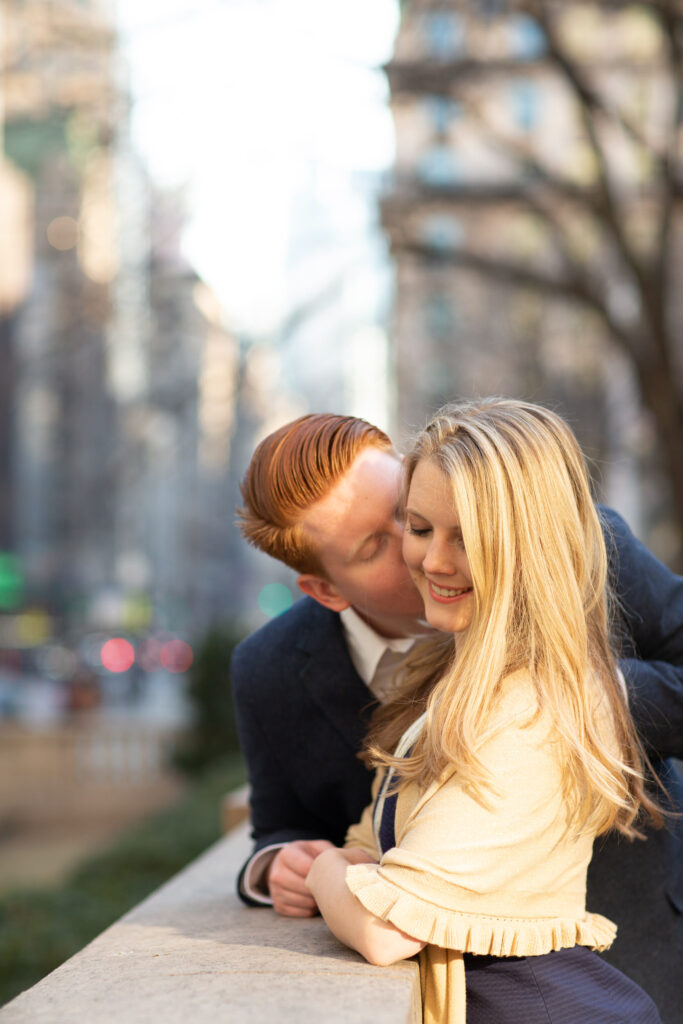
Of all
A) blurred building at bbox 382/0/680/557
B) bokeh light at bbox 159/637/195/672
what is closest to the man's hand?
blurred building at bbox 382/0/680/557

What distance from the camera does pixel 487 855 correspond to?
2193mm

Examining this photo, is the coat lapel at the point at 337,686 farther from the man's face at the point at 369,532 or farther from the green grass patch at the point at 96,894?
the green grass patch at the point at 96,894

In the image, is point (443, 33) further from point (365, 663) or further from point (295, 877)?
point (295, 877)

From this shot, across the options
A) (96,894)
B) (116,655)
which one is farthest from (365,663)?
(116,655)

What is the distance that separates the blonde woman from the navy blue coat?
0.35m

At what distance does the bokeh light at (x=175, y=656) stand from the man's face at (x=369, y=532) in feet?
113

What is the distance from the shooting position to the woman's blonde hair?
226 cm

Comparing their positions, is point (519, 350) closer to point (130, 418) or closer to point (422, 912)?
point (130, 418)

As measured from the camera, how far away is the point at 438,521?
243 cm

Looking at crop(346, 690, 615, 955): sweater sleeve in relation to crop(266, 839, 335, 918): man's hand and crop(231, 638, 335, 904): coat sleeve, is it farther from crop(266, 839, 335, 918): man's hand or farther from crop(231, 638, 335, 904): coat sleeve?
crop(231, 638, 335, 904): coat sleeve

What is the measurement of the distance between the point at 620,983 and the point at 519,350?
920 inches

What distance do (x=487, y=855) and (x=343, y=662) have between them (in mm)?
1101

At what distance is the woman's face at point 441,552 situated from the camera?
241cm

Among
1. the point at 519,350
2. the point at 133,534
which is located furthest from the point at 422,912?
the point at 133,534
